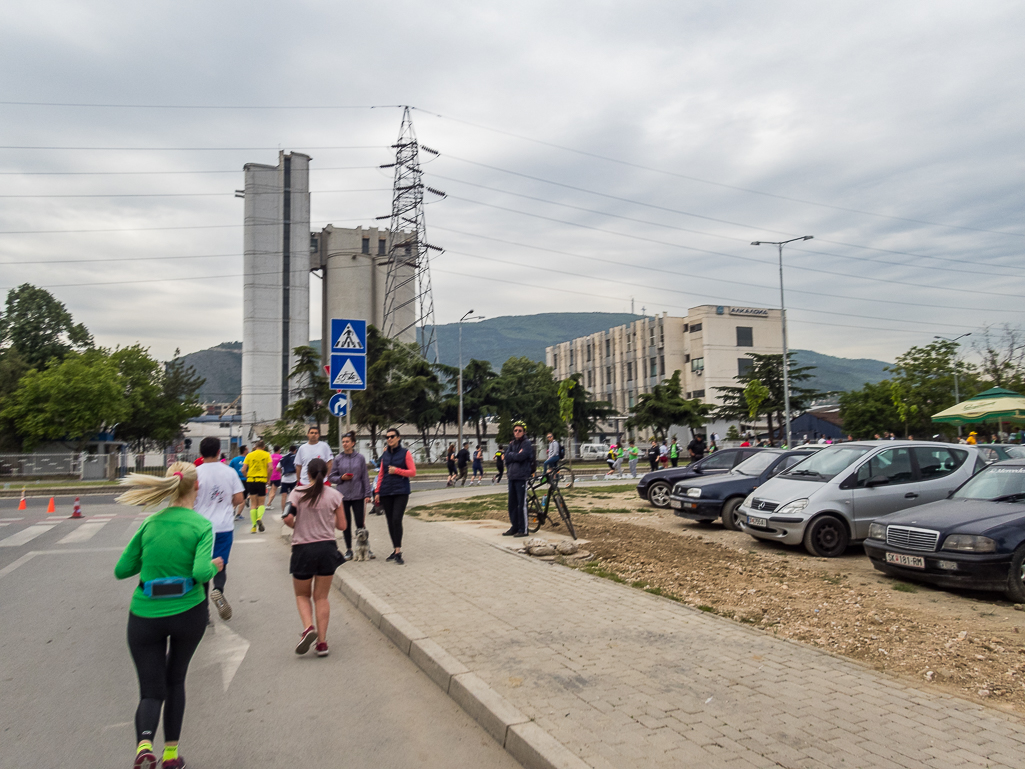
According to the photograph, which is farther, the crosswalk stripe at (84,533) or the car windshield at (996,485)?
the crosswalk stripe at (84,533)

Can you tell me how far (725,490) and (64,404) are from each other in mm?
45800

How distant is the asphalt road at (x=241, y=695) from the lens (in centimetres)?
428

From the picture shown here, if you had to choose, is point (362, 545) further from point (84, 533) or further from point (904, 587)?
point (84, 533)

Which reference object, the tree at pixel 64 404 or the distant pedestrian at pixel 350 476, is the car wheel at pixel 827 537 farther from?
the tree at pixel 64 404

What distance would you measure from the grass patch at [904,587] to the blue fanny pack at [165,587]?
25.2 ft

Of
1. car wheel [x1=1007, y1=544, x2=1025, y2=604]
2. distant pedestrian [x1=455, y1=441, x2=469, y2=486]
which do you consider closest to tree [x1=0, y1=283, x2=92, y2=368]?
distant pedestrian [x1=455, y1=441, x2=469, y2=486]

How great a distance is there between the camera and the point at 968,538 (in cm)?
799

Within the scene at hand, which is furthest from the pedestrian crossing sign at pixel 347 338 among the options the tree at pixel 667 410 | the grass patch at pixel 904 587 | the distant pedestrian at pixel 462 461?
the tree at pixel 667 410

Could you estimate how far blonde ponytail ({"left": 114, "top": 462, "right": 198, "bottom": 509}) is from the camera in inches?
165

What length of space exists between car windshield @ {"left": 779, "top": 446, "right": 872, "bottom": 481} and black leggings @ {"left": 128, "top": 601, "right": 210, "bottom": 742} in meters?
9.98

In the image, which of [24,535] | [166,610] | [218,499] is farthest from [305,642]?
[24,535]

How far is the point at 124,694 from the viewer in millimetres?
5355

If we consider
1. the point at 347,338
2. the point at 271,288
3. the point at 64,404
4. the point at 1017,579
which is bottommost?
the point at 1017,579

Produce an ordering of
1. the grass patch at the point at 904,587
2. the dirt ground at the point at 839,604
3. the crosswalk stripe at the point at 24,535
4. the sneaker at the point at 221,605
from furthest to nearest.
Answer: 1. the crosswalk stripe at the point at 24,535
2. the grass patch at the point at 904,587
3. the sneaker at the point at 221,605
4. the dirt ground at the point at 839,604
